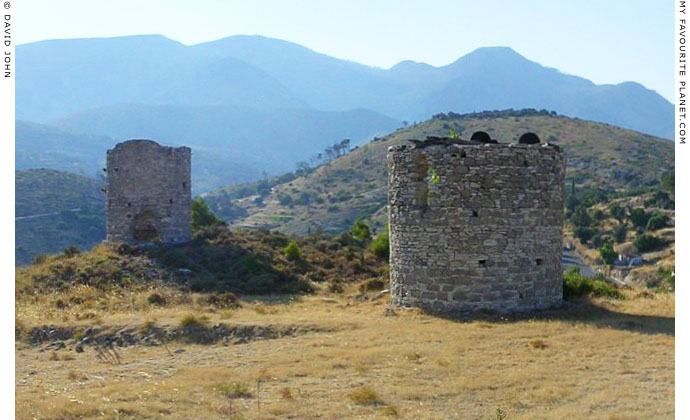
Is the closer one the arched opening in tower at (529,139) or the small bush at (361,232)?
the arched opening in tower at (529,139)

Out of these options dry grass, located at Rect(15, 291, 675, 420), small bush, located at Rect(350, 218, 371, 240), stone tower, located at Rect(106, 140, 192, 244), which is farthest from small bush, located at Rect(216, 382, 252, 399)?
small bush, located at Rect(350, 218, 371, 240)

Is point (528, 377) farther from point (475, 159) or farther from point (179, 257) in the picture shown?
point (179, 257)

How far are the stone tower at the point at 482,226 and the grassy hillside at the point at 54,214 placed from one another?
37224 millimetres

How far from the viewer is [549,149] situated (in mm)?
15016

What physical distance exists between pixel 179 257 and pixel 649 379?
17.6m

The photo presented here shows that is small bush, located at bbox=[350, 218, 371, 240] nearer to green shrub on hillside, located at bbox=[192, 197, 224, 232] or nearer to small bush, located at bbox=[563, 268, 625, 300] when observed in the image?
green shrub on hillside, located at bbox=[192, 197, 224, 232]

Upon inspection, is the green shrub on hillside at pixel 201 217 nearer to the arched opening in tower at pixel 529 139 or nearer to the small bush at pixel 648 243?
the arched opening in tower at pixel 529 139

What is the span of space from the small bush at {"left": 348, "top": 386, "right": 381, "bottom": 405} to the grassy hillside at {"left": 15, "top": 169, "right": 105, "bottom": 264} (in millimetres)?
40859

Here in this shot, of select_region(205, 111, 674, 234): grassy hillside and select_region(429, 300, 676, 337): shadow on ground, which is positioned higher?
select_region(205, 111, 674, 234): grassy hillside

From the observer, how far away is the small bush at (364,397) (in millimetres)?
9250

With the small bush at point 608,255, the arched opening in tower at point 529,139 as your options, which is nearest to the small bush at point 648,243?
the small bush at point 608,255

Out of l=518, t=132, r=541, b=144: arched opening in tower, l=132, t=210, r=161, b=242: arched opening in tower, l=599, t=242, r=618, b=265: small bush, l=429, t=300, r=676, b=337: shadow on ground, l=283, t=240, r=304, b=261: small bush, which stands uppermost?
l=518, t=132, r=541, b=144: arched opening in tower

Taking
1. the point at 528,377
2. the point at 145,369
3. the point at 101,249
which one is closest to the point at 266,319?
the point at 145,369

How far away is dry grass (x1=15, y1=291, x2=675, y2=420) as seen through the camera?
29.1ft
